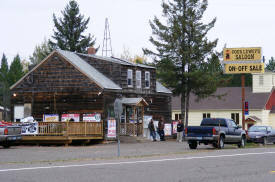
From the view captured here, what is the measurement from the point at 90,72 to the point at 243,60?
1174cm

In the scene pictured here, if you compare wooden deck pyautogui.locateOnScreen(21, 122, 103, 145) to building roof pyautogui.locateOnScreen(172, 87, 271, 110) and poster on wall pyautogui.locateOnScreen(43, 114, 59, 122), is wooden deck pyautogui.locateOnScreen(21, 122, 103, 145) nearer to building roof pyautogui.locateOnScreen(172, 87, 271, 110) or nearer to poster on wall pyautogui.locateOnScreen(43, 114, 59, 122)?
poster on wall pyautogui.locateOnScreen(43, 114, 59, 122)

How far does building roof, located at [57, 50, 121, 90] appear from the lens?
127 ft

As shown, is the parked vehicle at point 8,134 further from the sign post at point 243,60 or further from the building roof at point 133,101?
the sign post at point 243,60

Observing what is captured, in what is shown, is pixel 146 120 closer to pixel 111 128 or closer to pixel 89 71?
pixel 111 128

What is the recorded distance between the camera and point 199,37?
44469mm

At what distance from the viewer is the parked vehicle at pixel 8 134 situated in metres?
29.8

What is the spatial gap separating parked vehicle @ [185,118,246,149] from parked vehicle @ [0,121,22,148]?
1011 cm

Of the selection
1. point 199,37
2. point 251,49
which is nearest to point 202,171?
point 251,49

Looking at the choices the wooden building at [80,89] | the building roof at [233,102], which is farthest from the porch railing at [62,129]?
the building roof at [233,102]

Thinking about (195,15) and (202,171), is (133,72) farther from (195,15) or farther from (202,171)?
(202,171)

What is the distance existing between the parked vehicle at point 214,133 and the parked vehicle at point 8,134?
10114 millimetres

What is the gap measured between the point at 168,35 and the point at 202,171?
101 feet

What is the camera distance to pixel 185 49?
44.7 m

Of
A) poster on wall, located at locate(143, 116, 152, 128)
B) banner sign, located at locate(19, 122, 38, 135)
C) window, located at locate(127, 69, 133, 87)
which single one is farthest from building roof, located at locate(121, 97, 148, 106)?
banner sign, located at locate(19, 122, 38, 135)
